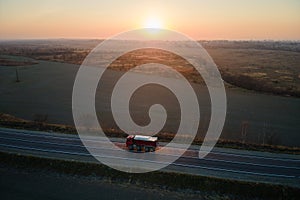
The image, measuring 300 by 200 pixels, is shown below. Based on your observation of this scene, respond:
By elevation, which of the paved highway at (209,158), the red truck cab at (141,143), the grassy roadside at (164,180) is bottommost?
the grassy roadside at (164,180)

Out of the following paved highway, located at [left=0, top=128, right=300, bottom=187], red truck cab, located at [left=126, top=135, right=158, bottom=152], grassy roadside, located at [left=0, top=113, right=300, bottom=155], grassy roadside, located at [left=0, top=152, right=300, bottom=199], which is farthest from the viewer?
grassy roadside, located at [left=0, top=113, right=300, bottom=155]

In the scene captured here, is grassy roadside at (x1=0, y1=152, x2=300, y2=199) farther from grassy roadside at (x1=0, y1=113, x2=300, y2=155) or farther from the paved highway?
grassy roadside at (x1=0, y1=113, x2=300, y2=155)

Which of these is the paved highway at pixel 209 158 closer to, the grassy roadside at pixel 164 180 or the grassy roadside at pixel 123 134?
the grassy roadside at pixel 164 180

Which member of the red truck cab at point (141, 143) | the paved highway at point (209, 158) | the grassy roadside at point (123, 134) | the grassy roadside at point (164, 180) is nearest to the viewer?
the grassy roadside at point (164, 180)

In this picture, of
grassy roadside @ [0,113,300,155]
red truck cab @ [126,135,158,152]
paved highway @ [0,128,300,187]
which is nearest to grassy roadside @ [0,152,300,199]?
paved highway @ [0,128,300,187]

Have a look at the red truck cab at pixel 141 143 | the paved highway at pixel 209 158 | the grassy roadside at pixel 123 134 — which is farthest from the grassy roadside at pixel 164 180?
the grassy roadside at pixel 123 134

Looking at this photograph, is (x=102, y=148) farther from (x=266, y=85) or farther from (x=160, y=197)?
(x=266, y=85)

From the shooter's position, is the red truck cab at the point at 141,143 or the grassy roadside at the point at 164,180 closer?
the grassy roadside at the point at 164,180

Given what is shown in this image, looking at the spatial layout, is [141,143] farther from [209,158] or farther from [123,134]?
[209,158]
